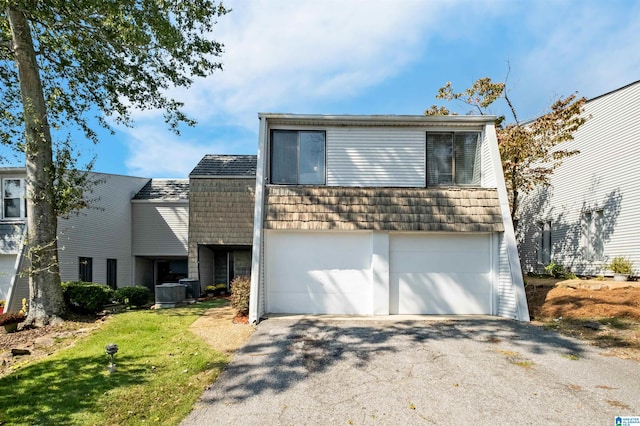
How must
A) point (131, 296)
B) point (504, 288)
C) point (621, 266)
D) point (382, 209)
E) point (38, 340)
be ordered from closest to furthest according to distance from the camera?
point (38, 340)
point (504, 288)
point (382, 209)
point (131, 296)
point (621, 266)

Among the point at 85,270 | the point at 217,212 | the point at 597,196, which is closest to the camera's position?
the point at 597,196

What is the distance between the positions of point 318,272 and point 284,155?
10.6 feet

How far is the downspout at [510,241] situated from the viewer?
794cm

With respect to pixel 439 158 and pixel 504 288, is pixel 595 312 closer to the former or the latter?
pixel 504 288

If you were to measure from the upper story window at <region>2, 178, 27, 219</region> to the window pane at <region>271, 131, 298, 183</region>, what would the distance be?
11.4 meters

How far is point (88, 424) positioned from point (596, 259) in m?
15.5

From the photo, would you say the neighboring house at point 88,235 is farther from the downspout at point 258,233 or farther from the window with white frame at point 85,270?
the downspout at point 258,233

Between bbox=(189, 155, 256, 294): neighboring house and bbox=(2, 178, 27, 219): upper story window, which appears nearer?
bbox=(2, 178, 27, 219): upper story window

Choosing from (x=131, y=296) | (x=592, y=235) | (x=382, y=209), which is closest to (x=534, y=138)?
Answer: (x=592, y=235)

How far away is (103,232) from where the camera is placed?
1580 cm

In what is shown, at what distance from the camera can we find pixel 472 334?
6918 mm

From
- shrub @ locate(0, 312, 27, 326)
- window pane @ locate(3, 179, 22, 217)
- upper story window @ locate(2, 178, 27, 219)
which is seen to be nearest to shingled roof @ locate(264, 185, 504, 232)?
shrub @ locate(0, 312, 27, 326)

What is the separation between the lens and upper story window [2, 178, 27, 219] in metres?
13.5

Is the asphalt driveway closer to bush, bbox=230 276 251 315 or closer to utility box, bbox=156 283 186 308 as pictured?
bush, bbox=230 276 251 315
